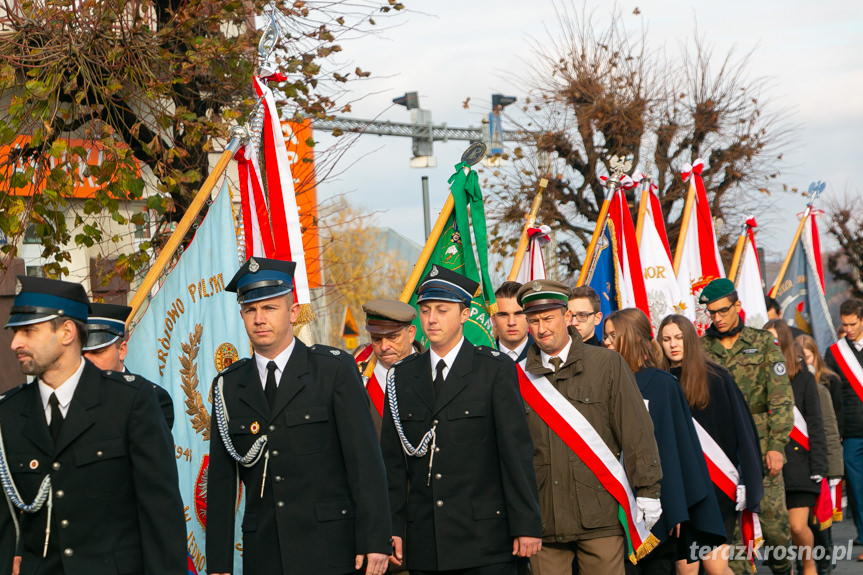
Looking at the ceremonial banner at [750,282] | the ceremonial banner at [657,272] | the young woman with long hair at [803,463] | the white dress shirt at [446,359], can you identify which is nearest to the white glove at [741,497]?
the young woman with long hair at [803,463]

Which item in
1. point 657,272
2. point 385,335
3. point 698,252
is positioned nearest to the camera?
point 385,335

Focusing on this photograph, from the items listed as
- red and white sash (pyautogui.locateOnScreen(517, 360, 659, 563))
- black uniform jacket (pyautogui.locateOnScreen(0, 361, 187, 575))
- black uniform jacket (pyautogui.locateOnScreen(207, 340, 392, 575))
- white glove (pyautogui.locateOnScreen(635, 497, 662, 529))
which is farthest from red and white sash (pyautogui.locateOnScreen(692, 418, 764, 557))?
black uniform jacket (pyautogui.locateOnScreen(0, 361, 187, 575))

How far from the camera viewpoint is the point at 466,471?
5707 millimetres

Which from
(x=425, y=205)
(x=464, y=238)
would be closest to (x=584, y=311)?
(x=464, y=238)

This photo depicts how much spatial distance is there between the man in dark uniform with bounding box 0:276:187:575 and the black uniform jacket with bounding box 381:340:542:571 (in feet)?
5.16

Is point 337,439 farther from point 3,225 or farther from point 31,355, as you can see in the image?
point 3,225

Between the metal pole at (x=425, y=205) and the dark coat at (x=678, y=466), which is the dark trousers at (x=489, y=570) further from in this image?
the metal pole at (x=425, y=205)

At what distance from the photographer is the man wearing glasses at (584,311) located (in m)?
7.49

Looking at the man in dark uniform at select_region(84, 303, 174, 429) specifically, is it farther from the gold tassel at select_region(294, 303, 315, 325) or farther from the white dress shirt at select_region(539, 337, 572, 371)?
the white dress shirt at select_region(539, 337, 572, 371)

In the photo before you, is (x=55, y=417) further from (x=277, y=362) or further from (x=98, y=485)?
(x=277, y=362)

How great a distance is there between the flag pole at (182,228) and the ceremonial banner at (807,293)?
10.9 metres

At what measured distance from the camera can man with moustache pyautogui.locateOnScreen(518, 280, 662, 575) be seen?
6.26 m

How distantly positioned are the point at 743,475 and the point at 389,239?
7756 centimetres

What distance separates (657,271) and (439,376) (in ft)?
25.5
